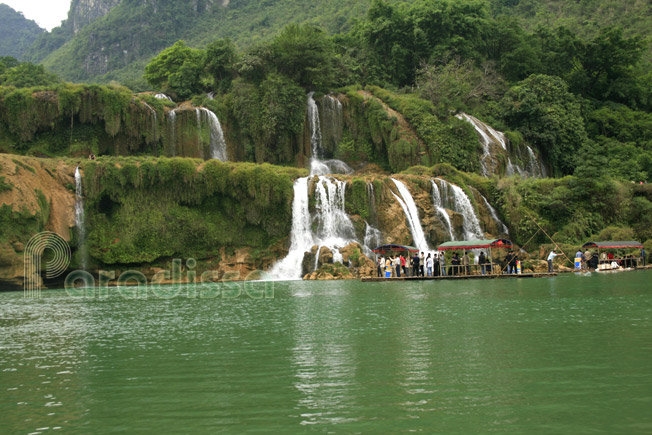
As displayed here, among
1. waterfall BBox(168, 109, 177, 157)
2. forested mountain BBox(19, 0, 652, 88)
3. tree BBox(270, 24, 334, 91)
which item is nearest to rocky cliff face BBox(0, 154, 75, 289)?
waterfall BBox(168, 109, 177, 157)

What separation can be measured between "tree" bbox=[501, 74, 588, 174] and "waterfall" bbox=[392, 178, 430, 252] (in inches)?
741

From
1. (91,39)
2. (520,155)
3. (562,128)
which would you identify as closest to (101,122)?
(520,155)

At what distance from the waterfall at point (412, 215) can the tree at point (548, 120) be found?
61.8 feet

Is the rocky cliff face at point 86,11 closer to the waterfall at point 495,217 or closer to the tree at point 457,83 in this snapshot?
the tree at point 457,83

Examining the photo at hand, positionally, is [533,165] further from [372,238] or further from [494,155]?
[372,238]

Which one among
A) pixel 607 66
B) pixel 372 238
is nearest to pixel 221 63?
pixel 372 238

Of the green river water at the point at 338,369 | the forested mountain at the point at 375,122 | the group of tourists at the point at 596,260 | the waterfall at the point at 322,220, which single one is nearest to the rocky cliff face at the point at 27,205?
the forested mountain at the point at 375,122

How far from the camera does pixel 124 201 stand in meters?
32.3

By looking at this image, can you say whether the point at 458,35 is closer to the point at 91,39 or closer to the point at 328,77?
the point at 328,77

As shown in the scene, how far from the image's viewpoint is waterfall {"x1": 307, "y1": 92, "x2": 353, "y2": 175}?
146 feet

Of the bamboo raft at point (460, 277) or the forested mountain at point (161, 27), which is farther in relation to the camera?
the forested mountain at point (161, 27)

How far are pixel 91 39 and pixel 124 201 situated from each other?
75389mm

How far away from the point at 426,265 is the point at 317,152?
1850 centimetres

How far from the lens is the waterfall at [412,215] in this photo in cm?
3381
